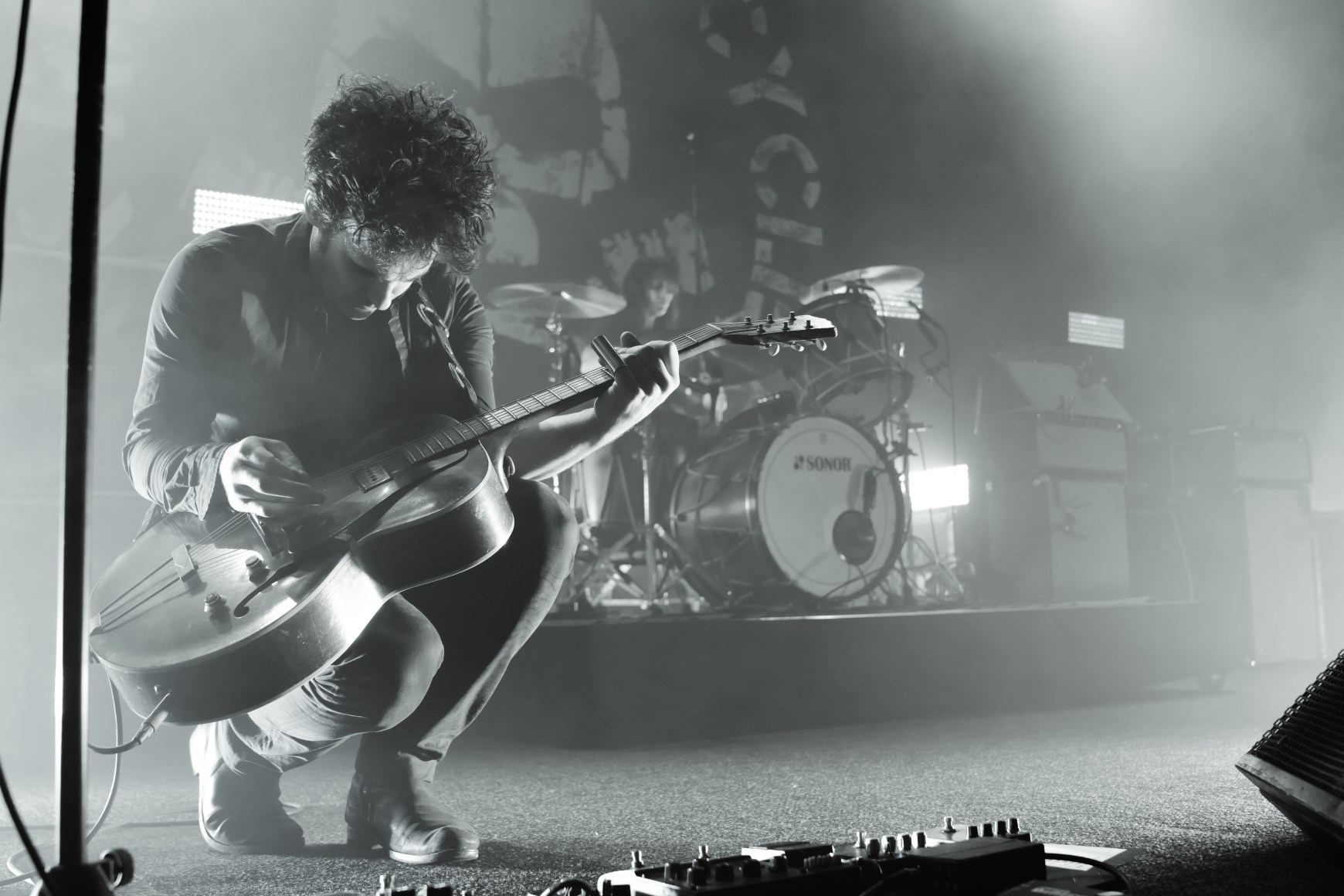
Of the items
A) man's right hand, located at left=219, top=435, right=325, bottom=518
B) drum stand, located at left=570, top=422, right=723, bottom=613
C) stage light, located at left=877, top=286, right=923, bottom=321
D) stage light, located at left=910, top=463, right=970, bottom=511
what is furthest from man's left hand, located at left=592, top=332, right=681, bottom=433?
stage light, located at left=877, top=286, right=923, bottom=321

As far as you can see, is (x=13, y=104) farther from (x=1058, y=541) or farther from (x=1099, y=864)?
(x=1058, y=541)

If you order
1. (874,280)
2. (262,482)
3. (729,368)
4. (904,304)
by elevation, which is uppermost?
(904,304)

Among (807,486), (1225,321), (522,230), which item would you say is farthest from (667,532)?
(1225,321)

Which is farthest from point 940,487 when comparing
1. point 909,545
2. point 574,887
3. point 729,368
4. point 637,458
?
point 574,887

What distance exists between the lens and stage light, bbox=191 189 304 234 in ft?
10.8

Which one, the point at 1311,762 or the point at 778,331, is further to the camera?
the point at 778,331

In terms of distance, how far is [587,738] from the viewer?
8.41 feet

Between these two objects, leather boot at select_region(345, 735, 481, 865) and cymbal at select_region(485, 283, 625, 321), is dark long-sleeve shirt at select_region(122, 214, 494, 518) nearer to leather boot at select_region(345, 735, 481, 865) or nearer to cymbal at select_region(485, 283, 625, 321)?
leather boot at select_region(345, 735, 481, 865)

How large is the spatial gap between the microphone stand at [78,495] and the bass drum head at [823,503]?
8.13 feet

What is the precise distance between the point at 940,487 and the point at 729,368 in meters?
1.65

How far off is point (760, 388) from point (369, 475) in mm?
2836

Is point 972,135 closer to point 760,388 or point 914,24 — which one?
point 914,24

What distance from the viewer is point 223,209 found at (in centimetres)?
333

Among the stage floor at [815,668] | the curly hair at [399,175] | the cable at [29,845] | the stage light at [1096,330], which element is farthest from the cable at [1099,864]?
the stage light at [1096,330]
